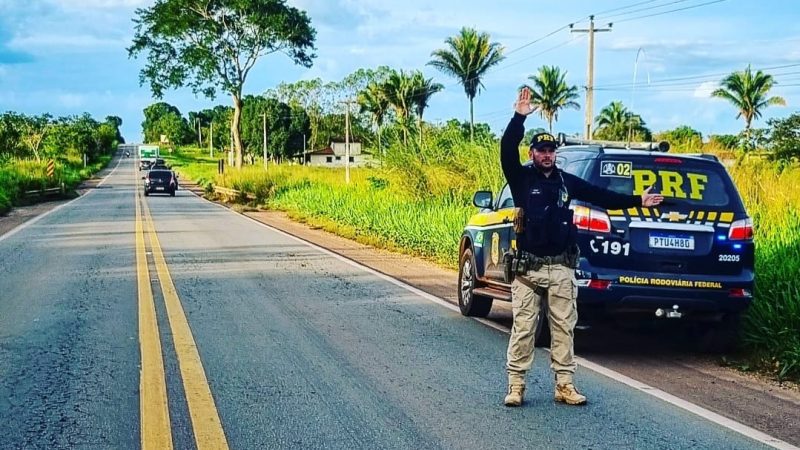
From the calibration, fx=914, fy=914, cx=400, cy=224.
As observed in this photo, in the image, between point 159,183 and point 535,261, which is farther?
point 159,183

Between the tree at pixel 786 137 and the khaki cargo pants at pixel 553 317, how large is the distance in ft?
71.7

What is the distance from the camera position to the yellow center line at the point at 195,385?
5363 millimetres

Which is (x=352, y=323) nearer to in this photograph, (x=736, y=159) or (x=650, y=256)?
(x=650, y=256)

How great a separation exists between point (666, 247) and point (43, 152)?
87145 mm

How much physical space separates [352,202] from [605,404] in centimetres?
2182

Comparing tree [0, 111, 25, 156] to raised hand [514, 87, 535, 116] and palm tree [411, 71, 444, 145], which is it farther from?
raised hand [514, 87, 535, 116]

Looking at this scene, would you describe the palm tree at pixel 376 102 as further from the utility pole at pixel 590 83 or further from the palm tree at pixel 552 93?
the utility pole at pixel 590 83

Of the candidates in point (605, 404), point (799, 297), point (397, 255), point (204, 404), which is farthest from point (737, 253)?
point (397, 255)

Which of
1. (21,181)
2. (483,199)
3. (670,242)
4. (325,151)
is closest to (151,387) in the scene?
(483,199)

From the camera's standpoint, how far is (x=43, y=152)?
86750 mm

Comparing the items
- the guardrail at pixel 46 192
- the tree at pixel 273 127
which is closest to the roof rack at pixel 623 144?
the guardrail at pixel 46 192

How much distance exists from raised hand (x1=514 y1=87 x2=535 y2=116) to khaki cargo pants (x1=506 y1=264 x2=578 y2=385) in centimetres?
109

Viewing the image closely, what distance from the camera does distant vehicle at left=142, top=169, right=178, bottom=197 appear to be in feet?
171

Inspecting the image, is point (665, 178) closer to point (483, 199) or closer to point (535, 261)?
point (483, 199)
